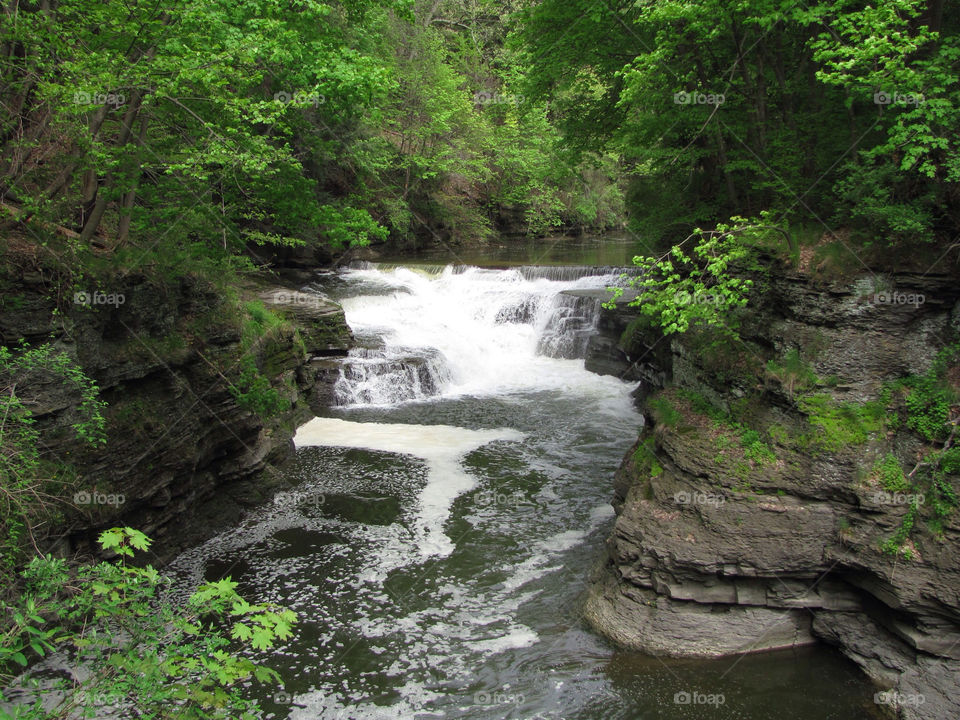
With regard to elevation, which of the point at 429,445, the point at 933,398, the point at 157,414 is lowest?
the point at 429,445

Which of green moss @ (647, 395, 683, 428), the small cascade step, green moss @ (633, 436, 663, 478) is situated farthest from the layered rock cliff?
the small cascade step

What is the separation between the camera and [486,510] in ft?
34.3

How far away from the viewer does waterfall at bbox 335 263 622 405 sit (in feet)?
55.2

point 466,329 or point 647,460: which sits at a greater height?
point 466,329

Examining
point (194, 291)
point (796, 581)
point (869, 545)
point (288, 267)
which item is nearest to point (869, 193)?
point (869, 545)

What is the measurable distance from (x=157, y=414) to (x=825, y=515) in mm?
8734

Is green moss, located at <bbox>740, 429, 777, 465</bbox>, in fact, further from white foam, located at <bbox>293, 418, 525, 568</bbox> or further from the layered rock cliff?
white foam, located at <bbox>293, 418, 525, 568</bbox>

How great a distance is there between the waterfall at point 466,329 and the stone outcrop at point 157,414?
15.2ft

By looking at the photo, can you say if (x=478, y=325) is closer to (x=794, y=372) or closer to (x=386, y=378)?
(x=386, y=378)

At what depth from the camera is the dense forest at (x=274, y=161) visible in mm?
5559

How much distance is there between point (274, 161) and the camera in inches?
409

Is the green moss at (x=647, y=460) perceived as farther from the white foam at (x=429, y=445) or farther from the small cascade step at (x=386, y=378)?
the small cascade step at (x=386, y=378)

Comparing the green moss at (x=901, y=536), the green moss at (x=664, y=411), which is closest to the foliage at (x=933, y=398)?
the green moss at (x=901, y=536)

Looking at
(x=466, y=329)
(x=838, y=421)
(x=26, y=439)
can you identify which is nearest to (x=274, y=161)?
(x=26, y=439)
